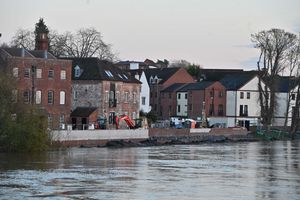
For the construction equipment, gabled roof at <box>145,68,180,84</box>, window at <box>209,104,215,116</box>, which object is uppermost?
gabled roof at <box>145,68,180,84</box>

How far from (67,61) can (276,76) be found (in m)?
28.8

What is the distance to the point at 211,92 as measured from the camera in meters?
115

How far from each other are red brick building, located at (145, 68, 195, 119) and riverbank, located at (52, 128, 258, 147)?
27275 mm

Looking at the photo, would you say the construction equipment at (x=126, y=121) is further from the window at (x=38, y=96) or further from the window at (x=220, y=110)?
the window at (x=220, y=110)

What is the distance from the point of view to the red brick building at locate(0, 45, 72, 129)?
78.5m

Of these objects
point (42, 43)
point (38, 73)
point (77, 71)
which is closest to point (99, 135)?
point (38, 73)

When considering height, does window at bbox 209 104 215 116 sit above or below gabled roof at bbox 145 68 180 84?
below

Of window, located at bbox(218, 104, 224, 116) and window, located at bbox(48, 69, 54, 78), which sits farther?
window, located at bbox(218, 104, 224, 116)

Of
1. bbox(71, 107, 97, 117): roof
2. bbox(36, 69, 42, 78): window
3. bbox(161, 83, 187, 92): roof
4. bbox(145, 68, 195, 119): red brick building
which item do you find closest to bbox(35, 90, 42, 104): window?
bbox(36, 69, 42, 78): window

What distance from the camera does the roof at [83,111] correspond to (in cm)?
8694

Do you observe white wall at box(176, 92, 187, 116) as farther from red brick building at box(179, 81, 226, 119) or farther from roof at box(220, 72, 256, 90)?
roof at box(220, 72, 256, 90)

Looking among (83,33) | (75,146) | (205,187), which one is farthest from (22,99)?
(83,33)

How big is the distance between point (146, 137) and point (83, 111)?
8663 millimetres

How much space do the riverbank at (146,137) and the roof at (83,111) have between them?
7209 mm
